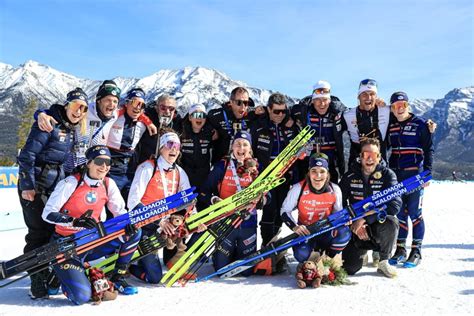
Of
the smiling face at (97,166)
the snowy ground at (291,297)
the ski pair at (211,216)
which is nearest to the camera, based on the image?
the snowy ground at (291,297)

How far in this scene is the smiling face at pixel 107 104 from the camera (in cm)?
494

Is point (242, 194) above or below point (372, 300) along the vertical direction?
above

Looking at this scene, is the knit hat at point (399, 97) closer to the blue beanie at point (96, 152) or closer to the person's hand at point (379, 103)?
the person's hand at point (379, 103)

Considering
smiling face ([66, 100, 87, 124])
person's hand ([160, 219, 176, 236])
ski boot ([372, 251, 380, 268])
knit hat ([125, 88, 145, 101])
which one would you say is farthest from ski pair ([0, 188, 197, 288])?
ski boot ([372, 251, 380, 268])

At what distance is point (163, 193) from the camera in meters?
4.82

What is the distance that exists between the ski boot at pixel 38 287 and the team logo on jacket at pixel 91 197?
0.85 m

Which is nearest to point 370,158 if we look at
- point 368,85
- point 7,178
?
point 368,85

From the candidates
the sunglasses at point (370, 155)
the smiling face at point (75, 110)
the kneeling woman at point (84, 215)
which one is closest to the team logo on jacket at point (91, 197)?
the kneeling woman at point (84, 215)

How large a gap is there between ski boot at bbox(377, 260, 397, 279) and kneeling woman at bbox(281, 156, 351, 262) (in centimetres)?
55

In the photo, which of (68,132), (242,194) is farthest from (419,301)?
(68,132)

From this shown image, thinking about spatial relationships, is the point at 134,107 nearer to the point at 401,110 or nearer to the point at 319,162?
the point at 319,162

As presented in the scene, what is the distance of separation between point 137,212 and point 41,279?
117 cm

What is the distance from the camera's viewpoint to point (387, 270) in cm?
482

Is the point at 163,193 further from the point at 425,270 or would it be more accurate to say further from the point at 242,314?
the point at 425,270
